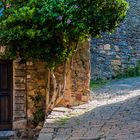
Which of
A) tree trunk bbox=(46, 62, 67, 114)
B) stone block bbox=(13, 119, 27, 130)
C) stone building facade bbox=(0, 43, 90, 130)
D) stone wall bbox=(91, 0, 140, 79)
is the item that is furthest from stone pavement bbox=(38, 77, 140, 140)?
stone wall bbox=(91, 0, 140, 79)

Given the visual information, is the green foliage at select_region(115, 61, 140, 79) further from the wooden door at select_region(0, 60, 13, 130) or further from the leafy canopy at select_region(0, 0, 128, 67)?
the leafy canopy at select_region(0, 0, 128, 67)

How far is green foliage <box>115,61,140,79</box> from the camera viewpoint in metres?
15.8

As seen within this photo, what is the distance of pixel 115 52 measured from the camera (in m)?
16.3

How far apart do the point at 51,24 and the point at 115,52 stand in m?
8.12

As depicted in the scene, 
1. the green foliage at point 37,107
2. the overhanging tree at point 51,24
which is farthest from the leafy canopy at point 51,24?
the green foliage at point 37,107

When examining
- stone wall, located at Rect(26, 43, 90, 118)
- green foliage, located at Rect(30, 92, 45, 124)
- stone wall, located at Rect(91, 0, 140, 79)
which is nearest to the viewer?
green foliage, located at Rect(30, 92, 45, 124)

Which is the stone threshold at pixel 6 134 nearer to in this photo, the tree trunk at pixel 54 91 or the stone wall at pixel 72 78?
the stone wall at pixel 72 78

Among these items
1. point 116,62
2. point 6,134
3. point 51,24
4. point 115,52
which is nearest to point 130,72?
point 116,62

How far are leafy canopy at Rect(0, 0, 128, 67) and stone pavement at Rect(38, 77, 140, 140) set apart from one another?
3.77ft

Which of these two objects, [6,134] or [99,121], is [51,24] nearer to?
[99,121]

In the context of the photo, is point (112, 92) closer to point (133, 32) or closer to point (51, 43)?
point (51, 43)

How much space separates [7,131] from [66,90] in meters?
1.46

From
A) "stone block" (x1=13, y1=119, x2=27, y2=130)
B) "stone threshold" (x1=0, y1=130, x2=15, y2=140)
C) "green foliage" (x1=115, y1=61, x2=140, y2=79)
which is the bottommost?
"stone threshold" (x1=0, y1=130, x2=15, y2=140)

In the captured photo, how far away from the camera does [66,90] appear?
9.49 metres
